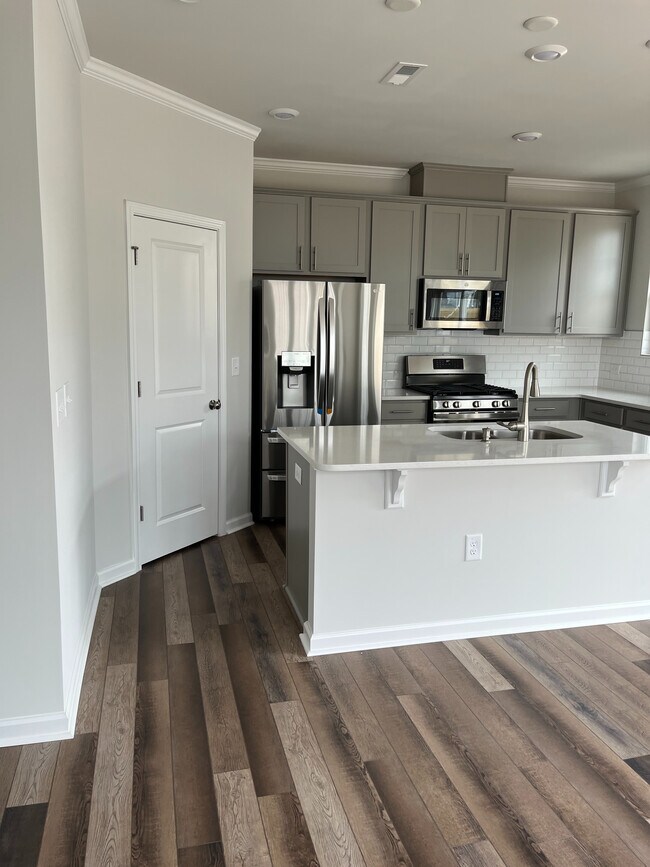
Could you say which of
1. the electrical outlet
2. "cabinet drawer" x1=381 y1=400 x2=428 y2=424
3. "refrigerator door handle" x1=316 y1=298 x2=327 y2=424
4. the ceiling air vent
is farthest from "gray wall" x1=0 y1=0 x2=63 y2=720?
"cabinet drawer" x1=381 y1=400 x2=428 y2=424

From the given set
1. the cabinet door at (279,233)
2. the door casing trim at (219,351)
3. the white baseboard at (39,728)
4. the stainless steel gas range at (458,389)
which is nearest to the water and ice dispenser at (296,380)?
the door casing trim at (219,351)

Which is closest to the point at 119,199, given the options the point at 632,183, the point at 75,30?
the point at 75,30

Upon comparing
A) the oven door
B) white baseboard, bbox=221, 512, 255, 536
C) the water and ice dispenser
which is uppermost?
the oven door

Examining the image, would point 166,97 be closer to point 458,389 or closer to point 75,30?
point 75,30

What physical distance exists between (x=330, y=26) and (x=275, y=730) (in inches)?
115

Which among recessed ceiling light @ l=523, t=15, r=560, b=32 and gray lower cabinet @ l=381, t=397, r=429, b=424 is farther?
gray lower cabinet @ l=381, t=397, r=429, b=424

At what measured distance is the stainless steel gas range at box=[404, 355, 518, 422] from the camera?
5.38m

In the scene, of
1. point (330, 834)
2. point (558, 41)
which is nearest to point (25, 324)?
point (330, 834)

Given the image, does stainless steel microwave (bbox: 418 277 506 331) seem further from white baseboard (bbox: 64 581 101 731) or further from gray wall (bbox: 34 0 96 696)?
white baseboard (bbox: 64 581 101 731)

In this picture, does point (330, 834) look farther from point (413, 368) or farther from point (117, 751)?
point (413, 368)

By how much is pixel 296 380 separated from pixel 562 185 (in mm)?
3184

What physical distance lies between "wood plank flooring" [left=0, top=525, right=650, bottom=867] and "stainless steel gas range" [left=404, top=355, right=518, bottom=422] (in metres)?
2.41

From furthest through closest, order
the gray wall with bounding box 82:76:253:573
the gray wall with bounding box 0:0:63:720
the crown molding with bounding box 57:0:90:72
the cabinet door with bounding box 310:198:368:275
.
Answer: the cabinet door with bounding box 310:198:368:275
the gray wall with bounding box 82:76:253:573
the crown molding with bounding box 57:0:90:72
the gray wall with bounding box 0:0:63:720

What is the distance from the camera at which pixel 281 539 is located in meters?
4.55
